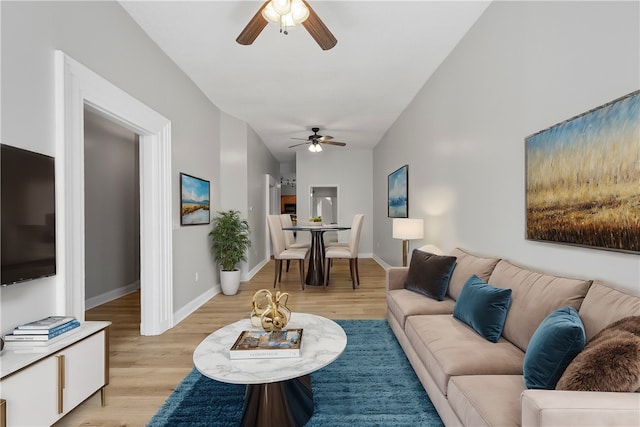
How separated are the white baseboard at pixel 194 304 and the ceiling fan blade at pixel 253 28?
2.80m

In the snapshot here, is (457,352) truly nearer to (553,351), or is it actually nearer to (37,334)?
(553,351)

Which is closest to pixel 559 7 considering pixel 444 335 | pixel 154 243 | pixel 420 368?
pixel 444 335

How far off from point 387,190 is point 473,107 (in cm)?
366

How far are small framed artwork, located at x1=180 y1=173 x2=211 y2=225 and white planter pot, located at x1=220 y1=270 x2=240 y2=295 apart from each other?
824 millimetres

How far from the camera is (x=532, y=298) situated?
68.6 inches

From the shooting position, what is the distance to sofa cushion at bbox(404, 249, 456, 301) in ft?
8.94

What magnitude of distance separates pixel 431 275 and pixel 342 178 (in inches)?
228

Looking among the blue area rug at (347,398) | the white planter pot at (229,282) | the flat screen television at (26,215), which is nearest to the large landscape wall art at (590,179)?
the blue area rug at (347,398)

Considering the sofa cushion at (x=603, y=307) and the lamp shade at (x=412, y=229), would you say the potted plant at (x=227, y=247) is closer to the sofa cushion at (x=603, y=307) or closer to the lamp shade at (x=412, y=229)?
the lamp shade at (x=412, y=229)

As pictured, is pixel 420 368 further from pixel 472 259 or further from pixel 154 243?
pixel 154 243

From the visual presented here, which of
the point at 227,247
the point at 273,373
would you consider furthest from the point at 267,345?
the point at 227,247

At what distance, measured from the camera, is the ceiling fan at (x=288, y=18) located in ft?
6.91

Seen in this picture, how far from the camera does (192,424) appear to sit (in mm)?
1803

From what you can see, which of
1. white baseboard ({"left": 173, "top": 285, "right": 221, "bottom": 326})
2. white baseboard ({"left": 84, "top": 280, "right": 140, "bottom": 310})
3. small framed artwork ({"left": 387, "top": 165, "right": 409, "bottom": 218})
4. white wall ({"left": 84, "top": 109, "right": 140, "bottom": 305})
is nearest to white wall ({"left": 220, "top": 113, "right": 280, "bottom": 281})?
white baseboard ({"left": 173, "top": 285, "right": 221, "bottom": 326})
